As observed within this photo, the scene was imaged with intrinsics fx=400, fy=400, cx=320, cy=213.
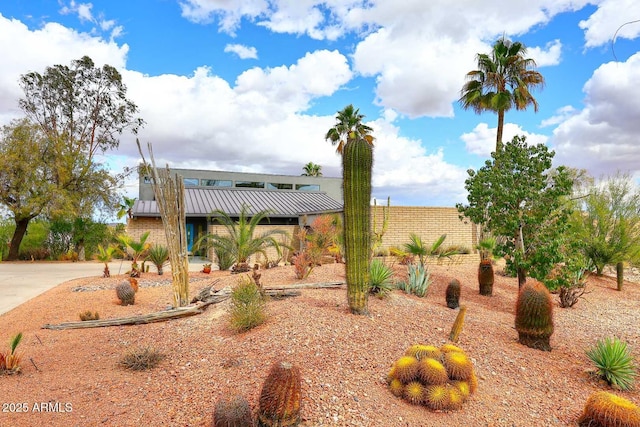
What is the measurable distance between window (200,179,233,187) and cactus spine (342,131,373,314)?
27.8 meters

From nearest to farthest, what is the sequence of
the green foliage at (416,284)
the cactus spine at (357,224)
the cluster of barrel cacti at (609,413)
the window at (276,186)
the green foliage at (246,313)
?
the cluster of barrel cacti at (609,413) → the green foliage at (246,313) → the cactus spine at (357,224) → the green foliage at (416,284) → the window at (276,186)

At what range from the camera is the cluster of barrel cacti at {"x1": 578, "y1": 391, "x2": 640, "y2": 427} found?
381 centimetres

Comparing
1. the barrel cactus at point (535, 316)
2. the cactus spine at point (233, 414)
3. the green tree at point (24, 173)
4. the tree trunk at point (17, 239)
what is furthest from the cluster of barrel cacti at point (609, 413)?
the tree trunk at point (17, 239)

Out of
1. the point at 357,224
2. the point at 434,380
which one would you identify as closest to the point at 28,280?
the point at 357,224

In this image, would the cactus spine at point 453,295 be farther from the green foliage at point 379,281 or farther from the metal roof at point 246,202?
the metal roof at point 246,202

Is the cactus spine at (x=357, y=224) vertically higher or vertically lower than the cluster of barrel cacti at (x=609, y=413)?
higher

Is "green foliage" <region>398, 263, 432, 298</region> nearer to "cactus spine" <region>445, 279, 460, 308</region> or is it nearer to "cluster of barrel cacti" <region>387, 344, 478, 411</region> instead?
"cactus spine" <region>445, 279, 460, 308</region>

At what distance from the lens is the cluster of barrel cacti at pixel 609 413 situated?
3.81m

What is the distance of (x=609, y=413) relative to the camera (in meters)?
3.86

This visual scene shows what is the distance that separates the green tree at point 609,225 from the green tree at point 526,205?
181 inches

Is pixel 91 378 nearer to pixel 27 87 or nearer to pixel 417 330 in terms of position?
pixel 417 330

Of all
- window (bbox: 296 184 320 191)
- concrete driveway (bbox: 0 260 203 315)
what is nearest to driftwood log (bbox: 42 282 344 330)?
concrete driveway (bbox: 0 260 203 315)

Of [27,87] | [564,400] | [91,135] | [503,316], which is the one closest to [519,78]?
[503,316]

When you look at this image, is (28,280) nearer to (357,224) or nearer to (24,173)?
(24,173)
